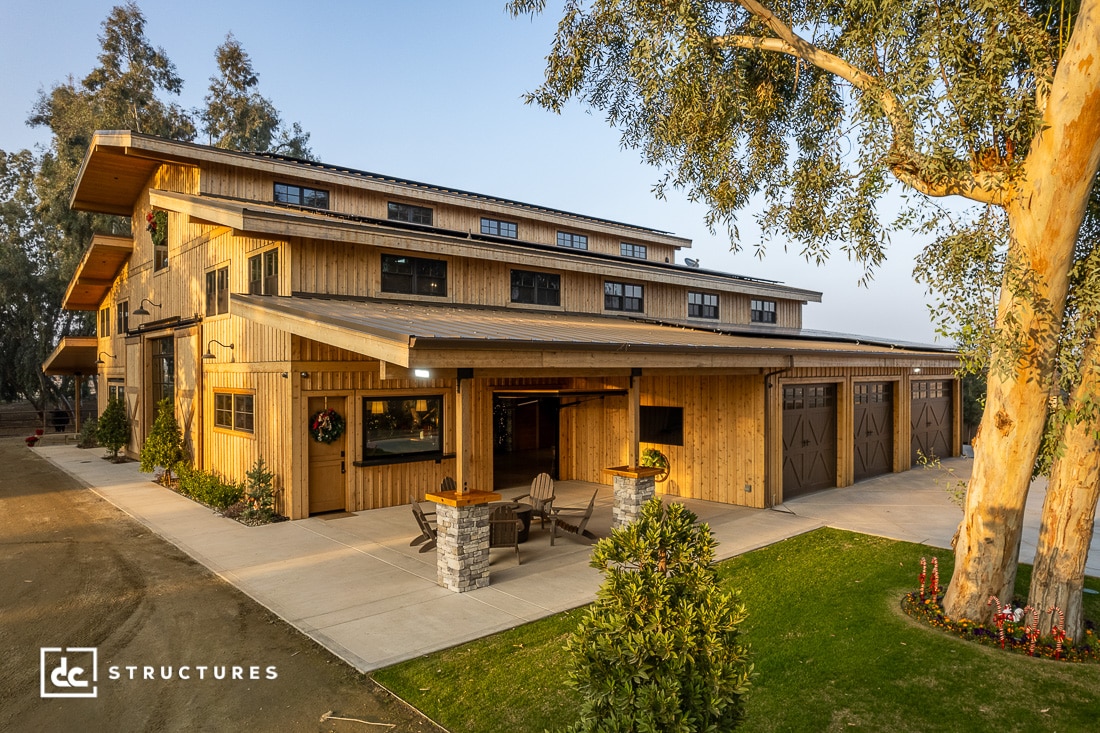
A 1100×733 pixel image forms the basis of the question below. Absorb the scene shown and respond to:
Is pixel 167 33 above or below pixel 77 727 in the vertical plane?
above

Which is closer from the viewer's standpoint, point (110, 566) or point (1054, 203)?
point (1054, 203)

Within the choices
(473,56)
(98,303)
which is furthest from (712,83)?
(98,303)

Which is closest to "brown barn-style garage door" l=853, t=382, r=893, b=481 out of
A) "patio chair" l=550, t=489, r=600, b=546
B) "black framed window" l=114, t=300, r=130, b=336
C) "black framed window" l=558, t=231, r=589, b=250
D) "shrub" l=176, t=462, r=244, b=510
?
"patio chair" l=550, t=489, r=600, b=546

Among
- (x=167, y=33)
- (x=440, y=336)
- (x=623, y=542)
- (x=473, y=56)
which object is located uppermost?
(x=167, y=33)

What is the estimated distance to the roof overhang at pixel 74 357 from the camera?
2731 centimetres

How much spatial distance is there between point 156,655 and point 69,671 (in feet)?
2.32

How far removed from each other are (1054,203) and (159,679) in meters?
9.60

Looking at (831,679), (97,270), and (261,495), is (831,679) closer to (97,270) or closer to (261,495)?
(261,495)

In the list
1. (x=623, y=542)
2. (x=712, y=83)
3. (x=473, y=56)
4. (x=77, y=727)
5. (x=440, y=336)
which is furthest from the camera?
(x=473, y=56)

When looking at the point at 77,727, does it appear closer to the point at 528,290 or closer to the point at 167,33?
the point at 528,290

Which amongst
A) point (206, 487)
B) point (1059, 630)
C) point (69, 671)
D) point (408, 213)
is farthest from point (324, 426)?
point (1059, 630)

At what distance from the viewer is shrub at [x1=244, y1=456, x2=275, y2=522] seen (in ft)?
39.7

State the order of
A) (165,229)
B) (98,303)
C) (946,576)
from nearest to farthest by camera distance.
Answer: (946,576), (165,229), (98,303)

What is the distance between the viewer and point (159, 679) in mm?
5922
